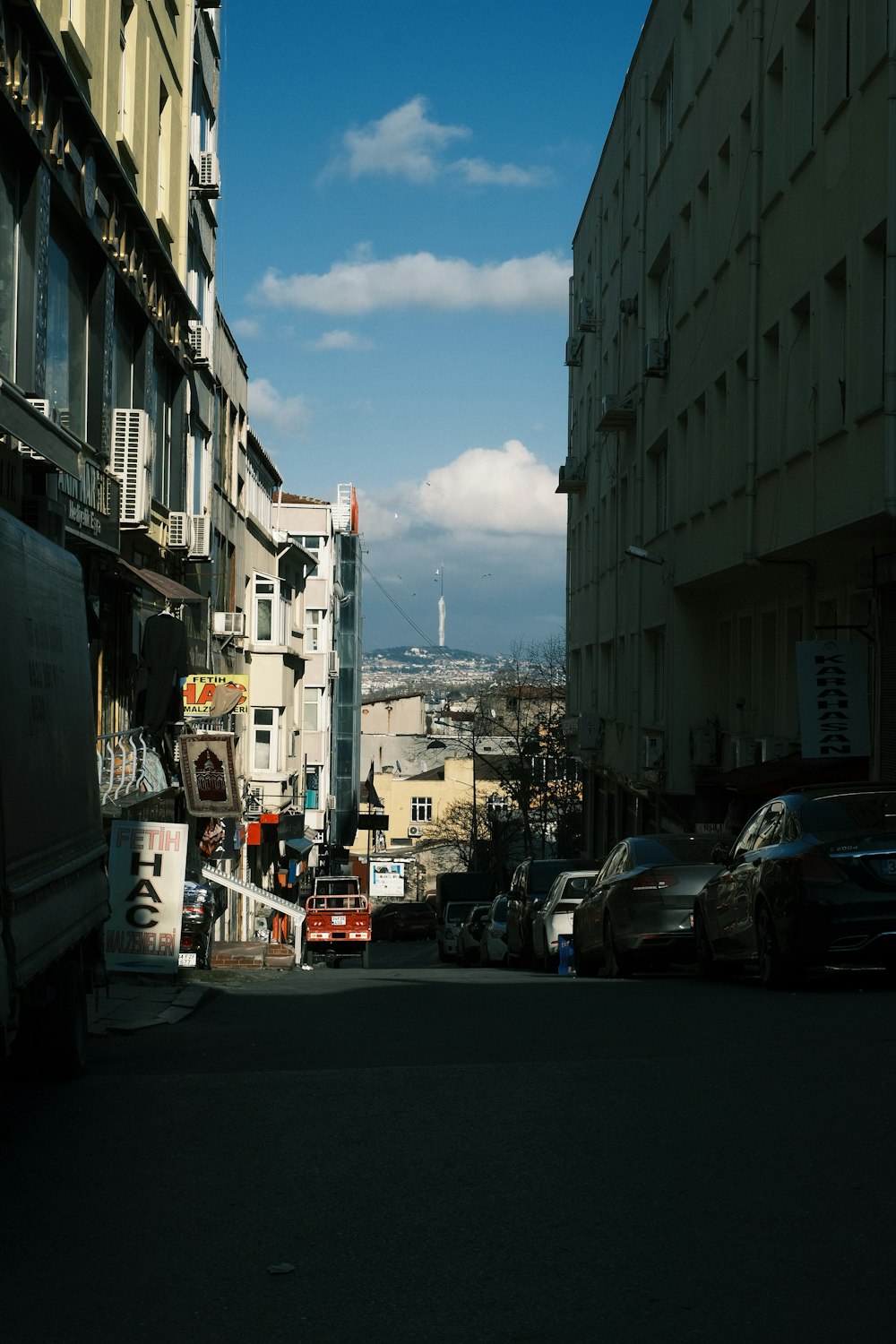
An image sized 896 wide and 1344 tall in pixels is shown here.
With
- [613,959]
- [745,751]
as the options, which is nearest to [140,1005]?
[613,959]

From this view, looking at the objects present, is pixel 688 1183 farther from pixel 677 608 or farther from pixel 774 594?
pixel 677 608

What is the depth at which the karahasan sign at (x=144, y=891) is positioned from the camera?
17.1 metres

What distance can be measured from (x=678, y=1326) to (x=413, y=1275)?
3.10 ft

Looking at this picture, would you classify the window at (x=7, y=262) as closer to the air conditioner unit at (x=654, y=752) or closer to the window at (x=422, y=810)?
the air conditioner unit at (x=654, y=752)

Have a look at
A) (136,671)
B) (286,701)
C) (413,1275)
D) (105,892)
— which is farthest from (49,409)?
(286,701)

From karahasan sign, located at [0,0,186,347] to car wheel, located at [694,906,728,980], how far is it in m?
10.8

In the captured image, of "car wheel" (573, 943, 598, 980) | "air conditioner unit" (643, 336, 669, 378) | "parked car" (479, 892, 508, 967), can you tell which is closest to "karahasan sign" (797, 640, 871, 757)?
"car wheel" (573, 943, 598, 980)

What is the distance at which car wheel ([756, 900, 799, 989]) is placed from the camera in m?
13.0

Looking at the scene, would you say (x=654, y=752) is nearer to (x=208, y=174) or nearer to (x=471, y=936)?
(x=471, y=936)

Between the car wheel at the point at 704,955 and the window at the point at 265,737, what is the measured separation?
36960 millimetres

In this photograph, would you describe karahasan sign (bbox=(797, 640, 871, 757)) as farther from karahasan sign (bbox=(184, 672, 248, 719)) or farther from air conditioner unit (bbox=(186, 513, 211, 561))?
karahasan sign (bbox=(184, 672, 248, 719))

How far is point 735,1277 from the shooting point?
4.95 meters

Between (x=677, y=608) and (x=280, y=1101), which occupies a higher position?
(x=677, y=608)

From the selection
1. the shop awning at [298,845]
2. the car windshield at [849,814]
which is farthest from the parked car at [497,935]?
the shop awning at [298,845]
